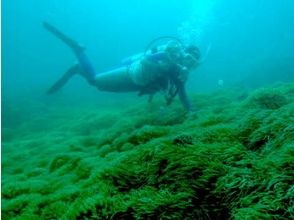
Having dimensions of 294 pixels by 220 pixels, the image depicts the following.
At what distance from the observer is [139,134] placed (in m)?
6.52

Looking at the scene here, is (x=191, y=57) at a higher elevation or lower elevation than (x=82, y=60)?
lower

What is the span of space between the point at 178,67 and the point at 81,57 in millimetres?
7216

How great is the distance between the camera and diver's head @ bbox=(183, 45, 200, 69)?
12.0 m

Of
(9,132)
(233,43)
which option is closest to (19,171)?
(9,132)

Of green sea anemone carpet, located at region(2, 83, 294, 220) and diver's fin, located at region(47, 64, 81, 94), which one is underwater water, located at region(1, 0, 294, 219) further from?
diver's fin, located at region(47, 64, 81, 94)

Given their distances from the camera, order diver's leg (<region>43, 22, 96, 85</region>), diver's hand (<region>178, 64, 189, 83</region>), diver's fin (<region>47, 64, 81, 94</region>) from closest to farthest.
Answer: diver's hand (<region>178, 64, 189, 83</region>), diver's leg (<region>43, 22, 96, 85</region>), diver's fin (<region>47, 64, 81, 94</region>)

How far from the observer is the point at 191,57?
12.0 meters

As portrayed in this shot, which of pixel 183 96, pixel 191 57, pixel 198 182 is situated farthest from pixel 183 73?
pixel 198 182

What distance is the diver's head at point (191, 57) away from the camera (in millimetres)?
11955

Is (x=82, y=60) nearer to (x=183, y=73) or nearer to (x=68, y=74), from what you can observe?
(x=68, y=74)

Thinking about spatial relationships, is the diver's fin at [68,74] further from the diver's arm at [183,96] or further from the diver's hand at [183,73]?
the diver's hand at [183,73]

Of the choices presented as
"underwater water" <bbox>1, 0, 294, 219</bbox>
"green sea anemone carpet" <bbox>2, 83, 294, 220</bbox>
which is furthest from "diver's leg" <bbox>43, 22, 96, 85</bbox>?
"green sea anemone carpet" <bbox>2, 83, 294, 220</bbox>

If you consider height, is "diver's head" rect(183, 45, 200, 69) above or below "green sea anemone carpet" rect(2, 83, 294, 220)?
above

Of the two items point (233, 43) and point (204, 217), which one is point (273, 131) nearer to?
point (204, 217)
